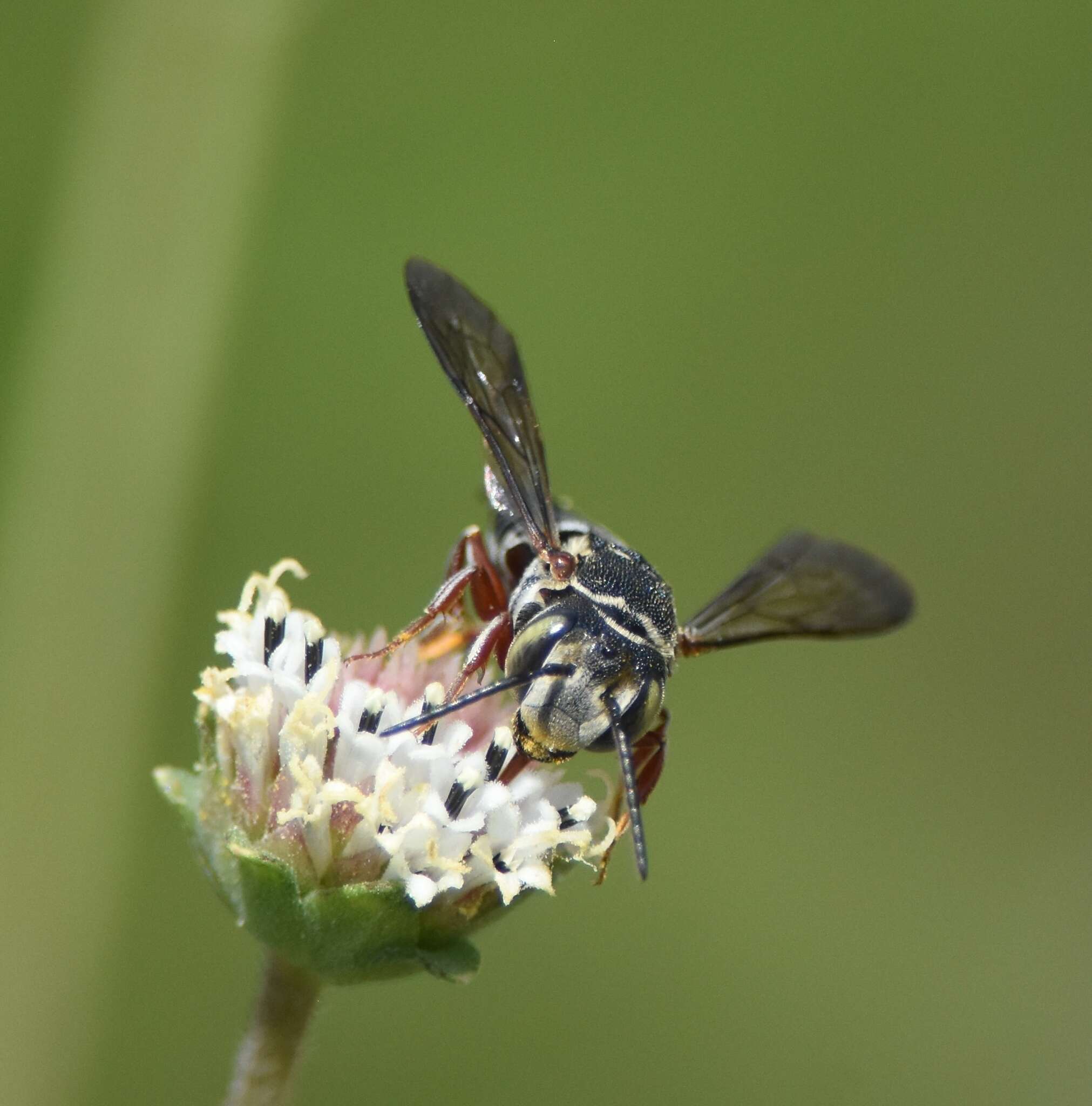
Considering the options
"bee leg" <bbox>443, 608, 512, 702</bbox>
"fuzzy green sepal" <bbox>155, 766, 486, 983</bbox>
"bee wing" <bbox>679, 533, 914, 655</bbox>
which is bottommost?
"fuzzy green sepal" <bbox>155, 766, 486, 983</bbox>

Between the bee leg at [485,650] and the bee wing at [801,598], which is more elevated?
the bee wing at [801,598]

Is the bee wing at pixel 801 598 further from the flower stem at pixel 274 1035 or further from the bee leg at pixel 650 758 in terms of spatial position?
the flower stem at pixel 274 1035

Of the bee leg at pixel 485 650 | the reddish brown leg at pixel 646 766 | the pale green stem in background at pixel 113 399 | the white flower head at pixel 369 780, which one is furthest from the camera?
the pale green stem in background at pixel 113 399

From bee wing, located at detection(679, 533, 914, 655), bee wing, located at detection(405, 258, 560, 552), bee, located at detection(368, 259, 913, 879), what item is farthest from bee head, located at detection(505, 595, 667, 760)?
bee wing, located at detection(679, 533, 914, 655)

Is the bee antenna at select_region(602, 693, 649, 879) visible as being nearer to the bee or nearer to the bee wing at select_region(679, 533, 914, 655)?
the bee

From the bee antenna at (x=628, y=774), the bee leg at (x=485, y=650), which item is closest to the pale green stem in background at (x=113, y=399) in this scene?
the bee leg at (x=485, y=650)

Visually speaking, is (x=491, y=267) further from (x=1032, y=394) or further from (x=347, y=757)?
(x=347, y=757)

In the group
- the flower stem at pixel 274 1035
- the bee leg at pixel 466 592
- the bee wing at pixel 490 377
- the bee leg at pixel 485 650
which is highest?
the bee wing at pixel 490 377
